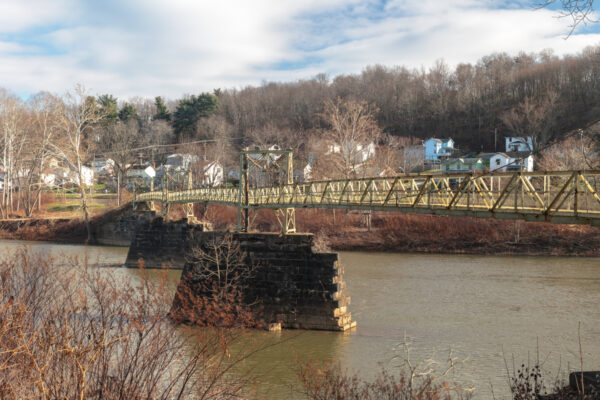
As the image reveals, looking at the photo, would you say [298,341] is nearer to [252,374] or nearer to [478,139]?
[252,374]

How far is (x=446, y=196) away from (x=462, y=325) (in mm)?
5450

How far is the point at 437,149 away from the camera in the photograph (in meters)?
90.6

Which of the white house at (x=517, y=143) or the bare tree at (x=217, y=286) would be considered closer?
the bare tree at (x=217, y=286)

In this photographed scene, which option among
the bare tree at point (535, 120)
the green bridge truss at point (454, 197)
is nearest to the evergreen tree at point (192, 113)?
the bare tree at point (535, 120)

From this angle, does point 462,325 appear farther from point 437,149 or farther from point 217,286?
point 437,149

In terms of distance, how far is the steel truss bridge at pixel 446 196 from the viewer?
12297mm

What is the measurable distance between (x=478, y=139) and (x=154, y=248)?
71.0m

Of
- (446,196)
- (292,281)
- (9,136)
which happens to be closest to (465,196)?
(446,196)

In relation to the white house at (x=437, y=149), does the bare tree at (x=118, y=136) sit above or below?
above

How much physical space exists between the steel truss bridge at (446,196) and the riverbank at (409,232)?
15433 millimetres

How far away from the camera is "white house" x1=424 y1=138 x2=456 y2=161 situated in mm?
89438

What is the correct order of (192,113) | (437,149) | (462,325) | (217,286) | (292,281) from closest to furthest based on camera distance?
(292,281) < (462,325) < (217,286) < (437,149) < (192,113)

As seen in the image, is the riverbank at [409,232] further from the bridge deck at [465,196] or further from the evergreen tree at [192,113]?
the evergreen tree at [192,113]

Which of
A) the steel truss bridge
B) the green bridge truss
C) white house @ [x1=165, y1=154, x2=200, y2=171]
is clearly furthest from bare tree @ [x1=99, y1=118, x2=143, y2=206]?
the green bridge truss
